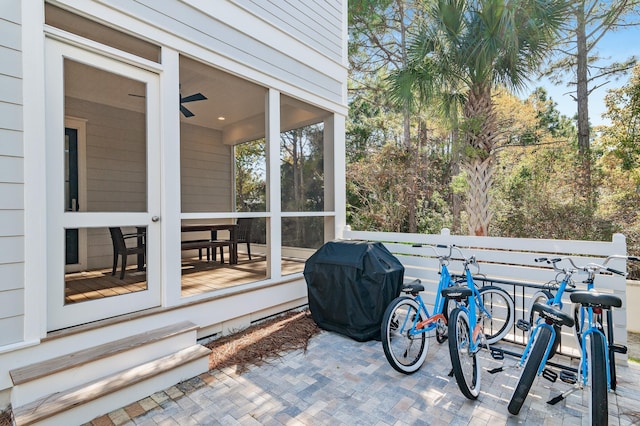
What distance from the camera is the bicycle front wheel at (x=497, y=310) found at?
316 cm

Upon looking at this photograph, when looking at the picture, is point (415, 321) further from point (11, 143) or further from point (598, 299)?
point (11, 143)

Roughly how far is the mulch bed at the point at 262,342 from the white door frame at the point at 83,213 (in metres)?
0.77

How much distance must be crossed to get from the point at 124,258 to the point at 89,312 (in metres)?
1.20

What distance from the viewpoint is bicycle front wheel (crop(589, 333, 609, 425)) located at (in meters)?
1.66

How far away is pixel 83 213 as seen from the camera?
2449 millimetres

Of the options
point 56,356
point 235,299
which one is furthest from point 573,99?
point 56,356

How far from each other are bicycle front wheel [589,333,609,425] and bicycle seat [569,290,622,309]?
0.18 metres

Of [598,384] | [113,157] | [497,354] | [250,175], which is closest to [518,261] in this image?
[497,354]

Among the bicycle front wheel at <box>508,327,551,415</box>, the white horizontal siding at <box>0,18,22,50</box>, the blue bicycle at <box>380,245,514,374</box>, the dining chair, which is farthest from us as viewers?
the dining chair

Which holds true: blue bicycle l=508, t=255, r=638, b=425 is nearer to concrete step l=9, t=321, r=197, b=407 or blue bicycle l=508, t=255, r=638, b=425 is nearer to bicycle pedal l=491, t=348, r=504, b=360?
bicycle pedal l=491, t=348, r=504, b=360

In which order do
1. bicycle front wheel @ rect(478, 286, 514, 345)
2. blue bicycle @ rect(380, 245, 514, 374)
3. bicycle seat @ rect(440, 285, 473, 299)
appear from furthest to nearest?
1. bicycle front wheel @ rect(478, 286, 514, 345)
2. blue bicycle @ rect(380, 245, 514, 374)
3. bicycle seat @ rect(440, 285, 473, 299)

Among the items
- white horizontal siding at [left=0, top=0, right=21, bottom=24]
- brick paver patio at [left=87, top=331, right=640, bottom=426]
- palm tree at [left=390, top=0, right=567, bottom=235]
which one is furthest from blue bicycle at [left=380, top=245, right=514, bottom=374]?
white horizontal siding at [left=0, top=0, right=21, bottom=24]

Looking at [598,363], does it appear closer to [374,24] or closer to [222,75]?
[222,75]

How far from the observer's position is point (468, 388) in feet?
7.20
